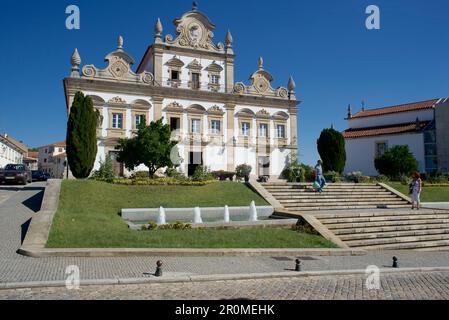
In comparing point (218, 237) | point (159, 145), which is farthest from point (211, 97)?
point (218, 237)

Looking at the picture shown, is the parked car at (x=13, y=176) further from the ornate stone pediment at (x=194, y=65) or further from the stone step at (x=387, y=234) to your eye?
the stone step at (x=387, y=234)

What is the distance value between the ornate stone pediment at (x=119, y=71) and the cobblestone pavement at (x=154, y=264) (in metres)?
22.9

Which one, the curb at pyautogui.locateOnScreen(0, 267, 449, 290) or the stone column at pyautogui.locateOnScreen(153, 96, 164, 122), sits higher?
the stone column at pyautogui.locateOnScreen(153, 96, 164, 122)

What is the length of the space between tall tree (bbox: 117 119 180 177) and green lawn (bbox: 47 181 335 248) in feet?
12.2

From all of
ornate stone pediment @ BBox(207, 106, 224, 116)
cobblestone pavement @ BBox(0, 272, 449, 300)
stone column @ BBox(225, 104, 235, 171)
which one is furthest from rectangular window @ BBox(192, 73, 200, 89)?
cobblestone pavement @ BBox(0, 272, 449, 300)

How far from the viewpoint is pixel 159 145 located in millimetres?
23297

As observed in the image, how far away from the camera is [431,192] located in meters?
24.6

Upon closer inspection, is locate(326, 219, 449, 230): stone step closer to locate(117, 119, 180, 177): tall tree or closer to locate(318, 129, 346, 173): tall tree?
locate(117, 119, 180, 177): tall tree

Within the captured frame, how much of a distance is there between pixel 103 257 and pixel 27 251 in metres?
1.73

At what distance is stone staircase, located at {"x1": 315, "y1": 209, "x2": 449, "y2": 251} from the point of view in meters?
12.9

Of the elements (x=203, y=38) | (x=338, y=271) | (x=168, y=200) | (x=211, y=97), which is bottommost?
(x=338, y=271)

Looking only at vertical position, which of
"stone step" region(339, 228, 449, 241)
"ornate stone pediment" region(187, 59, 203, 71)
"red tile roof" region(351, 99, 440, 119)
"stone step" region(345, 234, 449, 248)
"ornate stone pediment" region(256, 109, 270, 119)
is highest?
"ornate stone pediment" region(187, 59, 203, 71)

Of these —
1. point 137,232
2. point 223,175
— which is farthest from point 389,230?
point 223,175

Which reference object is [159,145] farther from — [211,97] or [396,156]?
[396,156]
